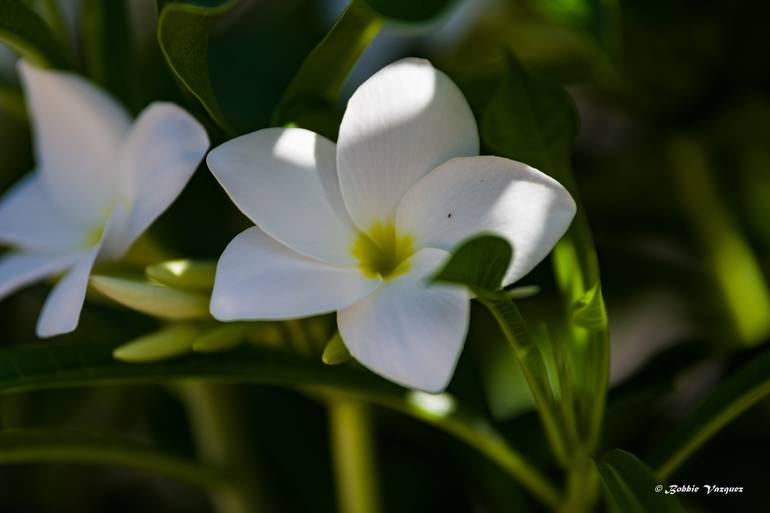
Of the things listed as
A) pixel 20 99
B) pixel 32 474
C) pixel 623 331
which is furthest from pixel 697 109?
pixel 32 474

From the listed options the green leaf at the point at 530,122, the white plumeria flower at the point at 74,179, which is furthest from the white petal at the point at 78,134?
the green leaf at the point at 530,122

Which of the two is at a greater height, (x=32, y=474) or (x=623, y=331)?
(x=623, y=331)

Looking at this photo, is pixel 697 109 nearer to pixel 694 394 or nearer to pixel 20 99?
pixel 694 394

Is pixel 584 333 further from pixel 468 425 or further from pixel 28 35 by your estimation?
pixel 28 35

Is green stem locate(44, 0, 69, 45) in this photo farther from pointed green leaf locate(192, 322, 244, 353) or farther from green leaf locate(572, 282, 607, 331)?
green leaf locate(572, 282, 607, 331)

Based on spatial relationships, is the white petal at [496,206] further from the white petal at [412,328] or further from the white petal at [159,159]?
the white petal at [159,159]

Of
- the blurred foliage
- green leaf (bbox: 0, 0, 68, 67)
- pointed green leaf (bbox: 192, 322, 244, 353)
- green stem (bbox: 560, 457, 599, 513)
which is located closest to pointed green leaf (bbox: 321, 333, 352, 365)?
the blurred foliage
